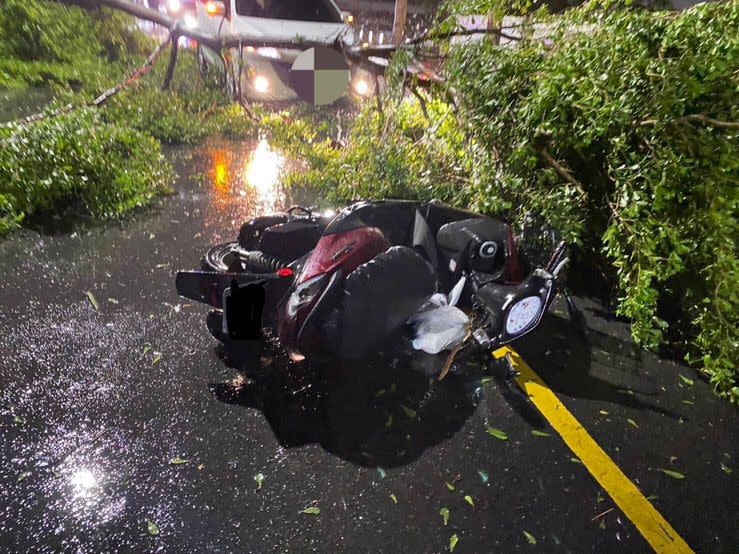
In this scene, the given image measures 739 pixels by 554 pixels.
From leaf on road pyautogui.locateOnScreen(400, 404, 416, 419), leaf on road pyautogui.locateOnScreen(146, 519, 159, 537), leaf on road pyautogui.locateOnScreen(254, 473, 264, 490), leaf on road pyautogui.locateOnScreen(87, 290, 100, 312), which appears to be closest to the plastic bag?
leaf on road pyautogui.locateOnScreen(400, 404, 416, 419)

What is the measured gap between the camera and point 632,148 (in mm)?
3527

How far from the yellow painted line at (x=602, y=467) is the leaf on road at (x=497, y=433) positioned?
13.7 inches

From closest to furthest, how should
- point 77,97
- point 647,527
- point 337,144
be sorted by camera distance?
point 647,527 → point 337,144 → point 77,97

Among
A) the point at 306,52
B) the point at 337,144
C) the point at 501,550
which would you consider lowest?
the point at 501,550

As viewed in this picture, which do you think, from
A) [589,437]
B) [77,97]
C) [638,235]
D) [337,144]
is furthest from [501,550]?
[77,97]

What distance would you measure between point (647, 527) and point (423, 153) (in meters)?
4.20

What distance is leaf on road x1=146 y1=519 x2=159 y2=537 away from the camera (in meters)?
2.09

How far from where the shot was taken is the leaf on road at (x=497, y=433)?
2771mm

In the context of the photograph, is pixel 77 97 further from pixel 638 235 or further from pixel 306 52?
pixel 638 235

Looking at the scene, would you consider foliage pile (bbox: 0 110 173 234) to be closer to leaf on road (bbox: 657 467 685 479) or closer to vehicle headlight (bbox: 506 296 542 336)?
vehicle headlight (bbox: 506 296 542 336)

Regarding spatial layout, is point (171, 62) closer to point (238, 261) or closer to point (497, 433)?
point (238, 261)

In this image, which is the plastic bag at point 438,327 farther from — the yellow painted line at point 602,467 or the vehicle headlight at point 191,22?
the vehicle headlight at point 191,22

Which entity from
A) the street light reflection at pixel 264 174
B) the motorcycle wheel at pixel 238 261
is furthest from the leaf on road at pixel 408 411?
the street light reflection at pixel 264 174

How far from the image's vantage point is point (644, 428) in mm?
2910
